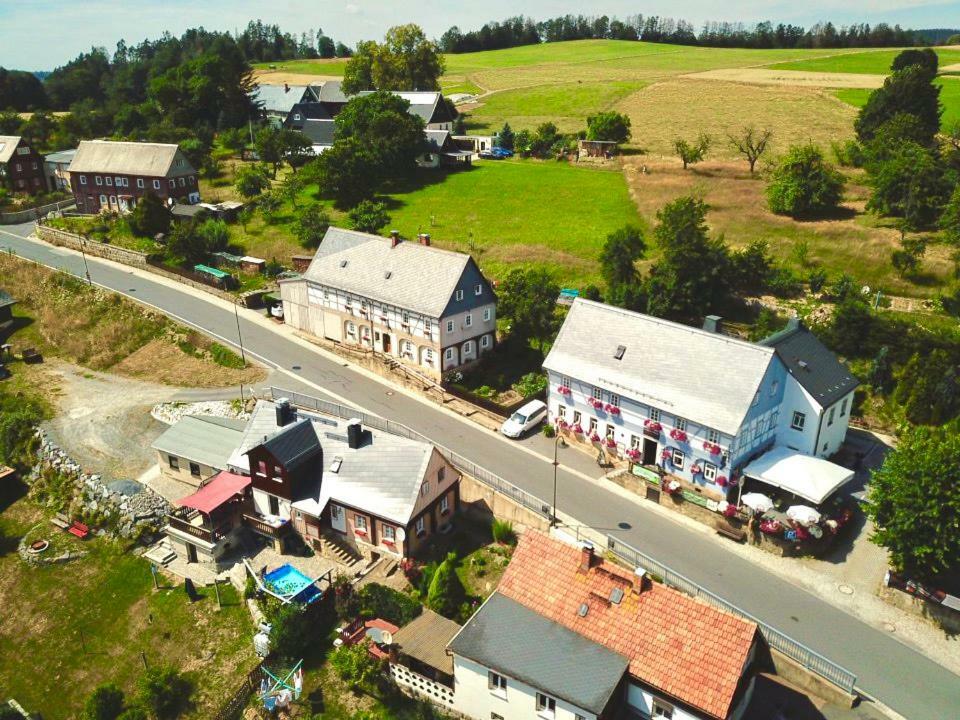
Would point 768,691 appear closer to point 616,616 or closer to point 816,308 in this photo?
point 616,616

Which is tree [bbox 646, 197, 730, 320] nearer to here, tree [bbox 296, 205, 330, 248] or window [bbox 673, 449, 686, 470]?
window [bbox 673, 449, 686, 470]

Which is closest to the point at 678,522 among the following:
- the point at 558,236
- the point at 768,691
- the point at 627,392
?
the point at 627,392

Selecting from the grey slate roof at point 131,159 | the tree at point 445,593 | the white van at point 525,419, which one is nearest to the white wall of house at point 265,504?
the tree at point 445,593

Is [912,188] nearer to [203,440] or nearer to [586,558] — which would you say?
[586,558]

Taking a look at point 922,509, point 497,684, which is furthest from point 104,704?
point 922,509

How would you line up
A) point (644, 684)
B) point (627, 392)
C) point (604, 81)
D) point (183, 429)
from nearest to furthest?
1. point (644, 684)
2. point (627, 392)
3. point (183, 429)
4. point (604, 81)

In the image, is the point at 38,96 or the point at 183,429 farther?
the point at 38,96

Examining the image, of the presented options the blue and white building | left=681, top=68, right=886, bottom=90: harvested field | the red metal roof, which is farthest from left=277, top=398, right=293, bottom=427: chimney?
left=681, top=68, right=886, bottom=90: harvested field
